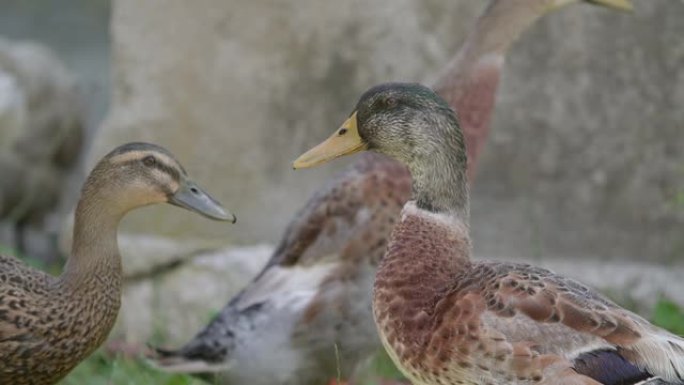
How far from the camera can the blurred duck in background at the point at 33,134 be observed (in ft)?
25.8

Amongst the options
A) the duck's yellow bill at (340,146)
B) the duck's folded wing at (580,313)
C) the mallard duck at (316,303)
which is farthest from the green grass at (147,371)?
the duck's folded wing at (580,313)

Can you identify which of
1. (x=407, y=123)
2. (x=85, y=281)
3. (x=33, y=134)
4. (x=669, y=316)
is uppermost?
(x=407, y=123)

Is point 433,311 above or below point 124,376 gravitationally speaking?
above

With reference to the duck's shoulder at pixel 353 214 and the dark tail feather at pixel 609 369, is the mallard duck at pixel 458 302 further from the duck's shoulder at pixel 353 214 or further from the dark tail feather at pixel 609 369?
the duck's shoulder at pixel 353 214

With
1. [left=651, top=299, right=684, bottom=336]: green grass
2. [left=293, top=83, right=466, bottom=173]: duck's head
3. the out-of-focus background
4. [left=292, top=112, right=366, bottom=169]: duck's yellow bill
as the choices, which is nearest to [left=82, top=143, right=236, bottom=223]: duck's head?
[left=292, top=112, right=366, bottom=169]: duck's yellow bill

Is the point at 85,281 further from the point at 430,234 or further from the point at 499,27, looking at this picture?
the point at 499,27

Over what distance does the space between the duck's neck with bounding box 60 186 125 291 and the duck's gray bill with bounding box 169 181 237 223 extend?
0.64 ft

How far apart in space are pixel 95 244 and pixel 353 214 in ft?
3.40

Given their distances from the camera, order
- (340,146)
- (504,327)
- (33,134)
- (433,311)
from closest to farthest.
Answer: (504,327) → (433,311) → (340,146) → (33,134)

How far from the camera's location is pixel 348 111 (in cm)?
621

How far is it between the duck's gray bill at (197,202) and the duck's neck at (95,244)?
7.7 inches

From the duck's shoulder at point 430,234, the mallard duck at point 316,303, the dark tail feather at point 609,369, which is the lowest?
the mallard duck at point 316,303

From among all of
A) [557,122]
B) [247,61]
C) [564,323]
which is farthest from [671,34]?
[564,323]

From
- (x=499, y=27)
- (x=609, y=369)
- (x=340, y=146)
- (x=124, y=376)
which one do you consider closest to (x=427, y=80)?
(x=499, y=27)
